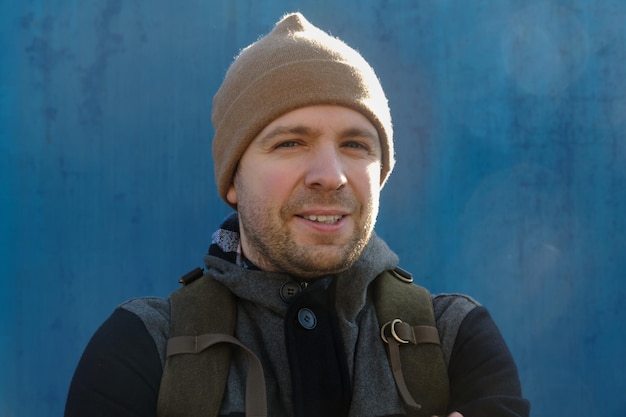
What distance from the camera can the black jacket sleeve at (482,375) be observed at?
1676mm

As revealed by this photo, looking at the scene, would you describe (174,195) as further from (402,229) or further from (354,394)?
(354,394)

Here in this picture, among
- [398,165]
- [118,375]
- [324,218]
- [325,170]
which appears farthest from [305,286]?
[398,165]

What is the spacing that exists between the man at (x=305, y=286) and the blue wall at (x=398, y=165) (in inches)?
43.2

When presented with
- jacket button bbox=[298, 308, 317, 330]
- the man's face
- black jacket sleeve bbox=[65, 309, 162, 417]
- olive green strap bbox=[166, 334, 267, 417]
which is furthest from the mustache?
black jacket sleeve bbox=[65, 309, 162, 417]

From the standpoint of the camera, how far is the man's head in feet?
6.00

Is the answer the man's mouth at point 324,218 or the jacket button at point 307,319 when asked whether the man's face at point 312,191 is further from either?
the jacket button at point 307,319

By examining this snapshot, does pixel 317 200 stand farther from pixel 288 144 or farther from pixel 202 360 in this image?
pixel 202 360

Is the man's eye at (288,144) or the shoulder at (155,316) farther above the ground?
the man's eye at (288,144)

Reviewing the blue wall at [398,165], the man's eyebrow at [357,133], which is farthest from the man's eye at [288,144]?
the blue wall at [398,165]

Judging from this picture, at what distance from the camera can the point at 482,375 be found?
176 centimetres

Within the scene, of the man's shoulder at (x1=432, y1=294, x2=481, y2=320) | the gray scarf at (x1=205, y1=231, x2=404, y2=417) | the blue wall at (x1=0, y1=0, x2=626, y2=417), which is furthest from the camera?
the blue wall at (x1=0, y1=0, x2=626, y2=417)

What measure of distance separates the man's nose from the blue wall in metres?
1.32

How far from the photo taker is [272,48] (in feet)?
6.63

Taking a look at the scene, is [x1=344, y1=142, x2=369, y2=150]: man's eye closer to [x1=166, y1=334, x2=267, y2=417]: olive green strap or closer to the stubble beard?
the stubble beard
